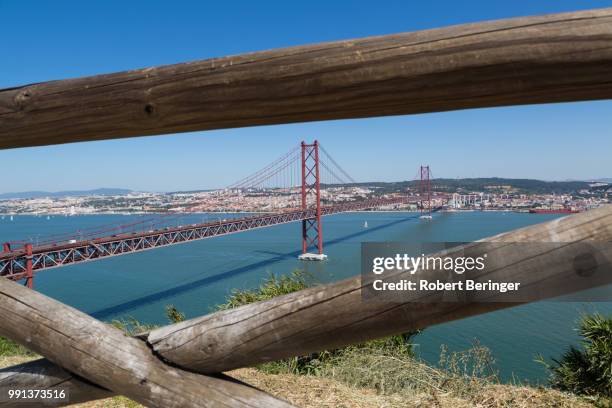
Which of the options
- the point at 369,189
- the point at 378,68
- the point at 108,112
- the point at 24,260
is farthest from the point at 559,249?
the point at 369,189

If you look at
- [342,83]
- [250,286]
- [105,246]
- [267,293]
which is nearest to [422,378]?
[267,293]

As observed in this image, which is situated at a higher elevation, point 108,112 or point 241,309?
point 108,112

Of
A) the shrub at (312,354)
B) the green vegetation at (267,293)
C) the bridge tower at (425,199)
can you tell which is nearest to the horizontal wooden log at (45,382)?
the shrub at (312,354)

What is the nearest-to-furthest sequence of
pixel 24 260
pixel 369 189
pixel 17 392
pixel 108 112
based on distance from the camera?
pixel 108 112 < pixel 17 392 < pixel 24 260 < pixel 369 189

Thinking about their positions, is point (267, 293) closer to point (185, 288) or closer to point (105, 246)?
point (105, 246)

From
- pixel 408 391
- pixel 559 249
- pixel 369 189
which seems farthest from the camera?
pixel 369 189

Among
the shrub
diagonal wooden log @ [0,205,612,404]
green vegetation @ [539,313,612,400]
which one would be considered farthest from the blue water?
diagonal wooden log @ [0,205,612,404]

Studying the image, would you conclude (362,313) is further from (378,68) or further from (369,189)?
(369,189)
